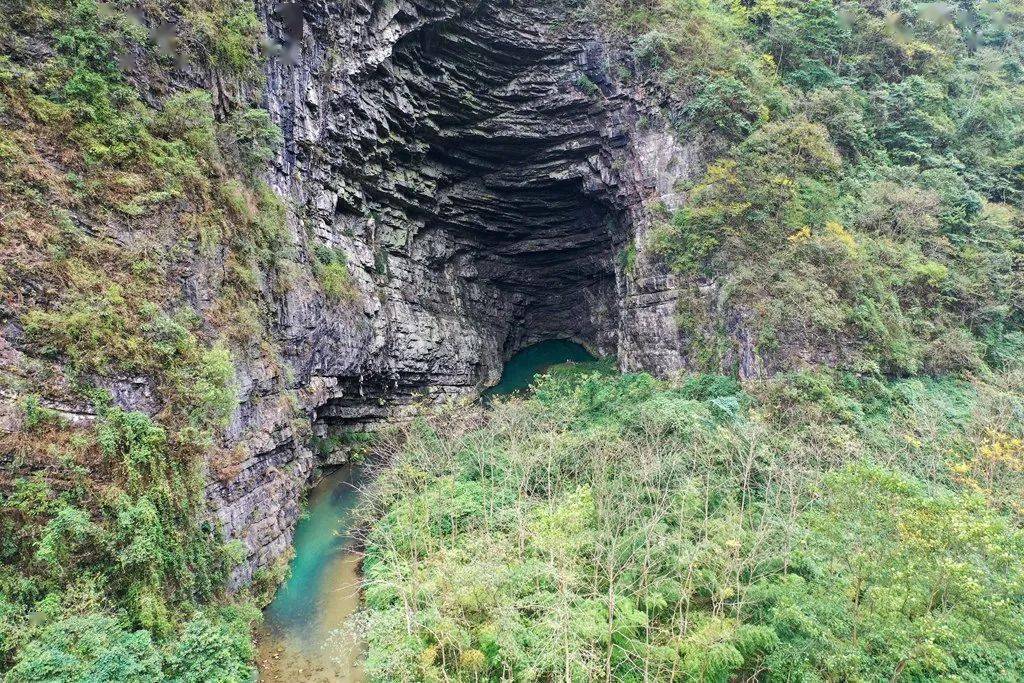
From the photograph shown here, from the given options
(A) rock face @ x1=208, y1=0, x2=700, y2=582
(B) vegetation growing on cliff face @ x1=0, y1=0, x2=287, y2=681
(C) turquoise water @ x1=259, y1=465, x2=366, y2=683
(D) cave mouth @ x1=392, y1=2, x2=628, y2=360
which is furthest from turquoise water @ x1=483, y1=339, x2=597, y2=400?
(B) vegetation growing on cliff face @ x1=0, y1=0, x2=287, y2=681

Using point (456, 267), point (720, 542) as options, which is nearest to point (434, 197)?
point (456, 267)

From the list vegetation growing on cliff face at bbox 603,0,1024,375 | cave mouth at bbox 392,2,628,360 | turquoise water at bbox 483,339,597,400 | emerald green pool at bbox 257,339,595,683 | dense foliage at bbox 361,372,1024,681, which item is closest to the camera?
dense foliage at bbox 361,372,1024,681

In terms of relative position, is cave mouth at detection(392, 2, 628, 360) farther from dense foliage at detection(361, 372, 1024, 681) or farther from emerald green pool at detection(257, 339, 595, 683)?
emerald green pool at detection(257, 339, 595, 683)

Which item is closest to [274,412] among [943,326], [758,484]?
[758,484]

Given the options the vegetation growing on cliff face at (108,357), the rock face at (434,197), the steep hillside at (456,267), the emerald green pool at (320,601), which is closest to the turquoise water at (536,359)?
the rock face at (434,197)

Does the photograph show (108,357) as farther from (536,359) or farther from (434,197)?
(536,359)

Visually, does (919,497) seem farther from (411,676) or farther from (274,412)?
(274,412)

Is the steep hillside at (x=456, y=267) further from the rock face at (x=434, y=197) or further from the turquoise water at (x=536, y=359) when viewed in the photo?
the turquoise water at (x=536, y=359)
